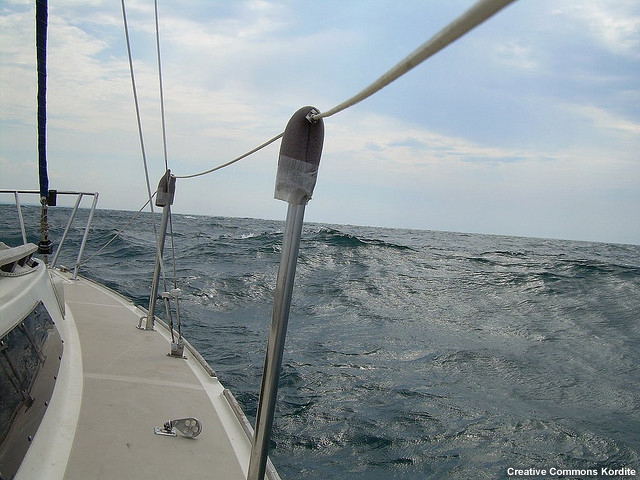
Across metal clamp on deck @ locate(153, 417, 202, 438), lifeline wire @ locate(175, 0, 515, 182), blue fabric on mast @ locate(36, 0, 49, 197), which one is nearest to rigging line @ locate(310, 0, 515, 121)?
lifeline wire @ locate(175, 0, 515, 182)

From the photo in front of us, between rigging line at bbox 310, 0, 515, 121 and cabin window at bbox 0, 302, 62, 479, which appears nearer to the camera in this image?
rigging line at bbox 310, 0, 515, 121

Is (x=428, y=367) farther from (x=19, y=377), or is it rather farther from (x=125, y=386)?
(x=19, y=377)

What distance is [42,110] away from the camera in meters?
3.41

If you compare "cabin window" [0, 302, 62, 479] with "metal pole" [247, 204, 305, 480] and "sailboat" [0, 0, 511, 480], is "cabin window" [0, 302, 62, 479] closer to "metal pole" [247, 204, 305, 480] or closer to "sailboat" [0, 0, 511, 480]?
"sailboat" [0, 0, 511, 480]

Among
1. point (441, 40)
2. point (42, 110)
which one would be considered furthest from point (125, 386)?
point (441, 40)

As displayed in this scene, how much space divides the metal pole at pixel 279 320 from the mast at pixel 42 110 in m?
2.45

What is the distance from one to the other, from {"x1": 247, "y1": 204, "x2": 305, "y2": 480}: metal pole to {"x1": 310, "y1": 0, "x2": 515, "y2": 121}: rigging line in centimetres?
48

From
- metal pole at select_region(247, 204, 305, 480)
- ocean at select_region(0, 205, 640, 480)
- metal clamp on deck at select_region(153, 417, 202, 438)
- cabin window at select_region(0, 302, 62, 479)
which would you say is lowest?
ocean at select_region(0, 205, 640, 480)

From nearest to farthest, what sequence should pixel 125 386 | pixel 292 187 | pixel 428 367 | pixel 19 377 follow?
1. pixel 292 187
2. pixel 19 377
3. pixel 125 386
4. pixel 428 367

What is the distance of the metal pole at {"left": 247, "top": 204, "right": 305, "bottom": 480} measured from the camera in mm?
1463

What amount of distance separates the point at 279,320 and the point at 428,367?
4.95m

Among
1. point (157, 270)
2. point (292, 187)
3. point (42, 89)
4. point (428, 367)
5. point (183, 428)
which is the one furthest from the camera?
point (428, 367)

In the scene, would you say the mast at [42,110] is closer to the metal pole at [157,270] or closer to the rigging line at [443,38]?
the metal pole at [157,270]

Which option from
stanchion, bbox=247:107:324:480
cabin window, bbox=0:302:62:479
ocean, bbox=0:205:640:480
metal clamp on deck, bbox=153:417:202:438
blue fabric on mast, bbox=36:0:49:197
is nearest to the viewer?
stanchion, bbox=247:107:324:480
